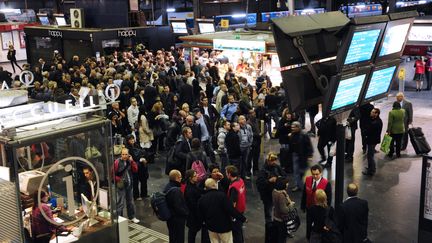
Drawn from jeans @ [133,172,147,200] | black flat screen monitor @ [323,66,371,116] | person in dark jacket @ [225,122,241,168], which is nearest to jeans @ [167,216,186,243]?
jeans @ [133,172,147,200]

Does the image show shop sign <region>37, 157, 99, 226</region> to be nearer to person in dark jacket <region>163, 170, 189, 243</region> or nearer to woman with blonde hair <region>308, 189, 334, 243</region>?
person in dark jacket <region>163, 170, 189, 243</region>

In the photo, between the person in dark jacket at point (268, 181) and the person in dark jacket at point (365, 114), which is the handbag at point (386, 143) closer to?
the person in dark jacket at point (365, 114)

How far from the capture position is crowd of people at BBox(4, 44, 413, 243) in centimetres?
669

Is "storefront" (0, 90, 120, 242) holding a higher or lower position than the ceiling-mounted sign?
lower

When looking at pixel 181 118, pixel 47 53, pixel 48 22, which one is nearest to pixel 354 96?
pixel 181 118

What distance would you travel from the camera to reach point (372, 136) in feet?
33.6

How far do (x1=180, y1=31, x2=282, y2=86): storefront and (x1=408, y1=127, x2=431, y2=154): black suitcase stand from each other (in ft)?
16.0

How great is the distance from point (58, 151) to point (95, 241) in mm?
1154

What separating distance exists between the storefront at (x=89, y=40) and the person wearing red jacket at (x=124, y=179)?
1303 cm

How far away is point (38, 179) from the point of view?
5.16 meters

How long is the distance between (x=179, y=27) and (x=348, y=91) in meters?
20.1

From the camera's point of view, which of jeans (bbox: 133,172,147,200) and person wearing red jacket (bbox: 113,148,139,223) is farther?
jeans (bbox: 133,172,147,200)

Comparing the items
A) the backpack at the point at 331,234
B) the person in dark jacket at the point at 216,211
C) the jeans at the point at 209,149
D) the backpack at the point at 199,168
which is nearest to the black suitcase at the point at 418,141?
the jeans at the point at 209,149

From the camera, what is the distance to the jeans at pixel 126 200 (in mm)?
7918
